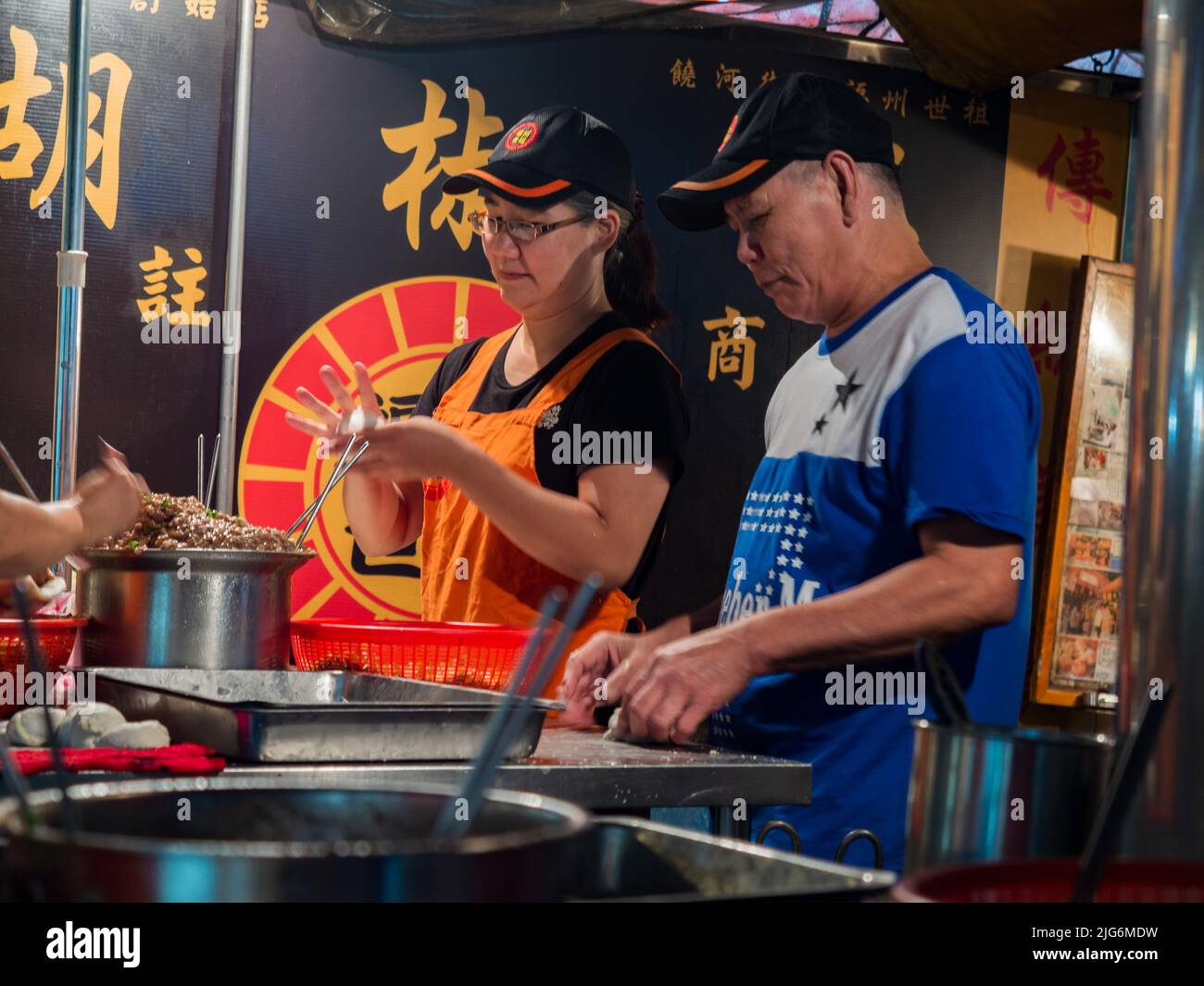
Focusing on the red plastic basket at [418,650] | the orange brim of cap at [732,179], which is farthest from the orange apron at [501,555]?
the orange brim of cap at [732,179]

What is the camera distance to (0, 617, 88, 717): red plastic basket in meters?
1.68

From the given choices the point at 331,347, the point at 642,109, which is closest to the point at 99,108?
the point at 331,347

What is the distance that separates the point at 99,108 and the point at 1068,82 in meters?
2.86

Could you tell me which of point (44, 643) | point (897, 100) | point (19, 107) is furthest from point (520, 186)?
point (897, 100)

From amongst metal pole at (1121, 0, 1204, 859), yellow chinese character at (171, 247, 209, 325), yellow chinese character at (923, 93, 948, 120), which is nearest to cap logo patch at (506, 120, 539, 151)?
yellow chinese character at (171, 247, 209, 325)

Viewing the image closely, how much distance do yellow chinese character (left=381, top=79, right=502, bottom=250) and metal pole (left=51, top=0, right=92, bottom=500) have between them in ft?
3.78

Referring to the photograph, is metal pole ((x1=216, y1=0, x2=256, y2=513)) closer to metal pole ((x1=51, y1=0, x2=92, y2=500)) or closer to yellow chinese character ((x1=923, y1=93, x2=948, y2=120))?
metal pole ((x1=51, y1=0, x2=92, y2=500))

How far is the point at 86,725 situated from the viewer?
4.48ft

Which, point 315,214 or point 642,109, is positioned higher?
point 642,109

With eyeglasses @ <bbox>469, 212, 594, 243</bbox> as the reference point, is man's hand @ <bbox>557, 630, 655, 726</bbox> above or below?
below

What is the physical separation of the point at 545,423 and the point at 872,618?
100 centimetres

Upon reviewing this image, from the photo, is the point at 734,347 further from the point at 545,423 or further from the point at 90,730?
the point at 90,730
